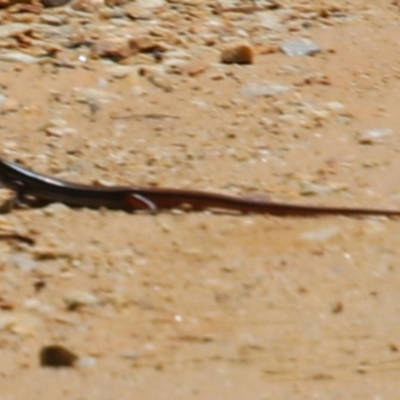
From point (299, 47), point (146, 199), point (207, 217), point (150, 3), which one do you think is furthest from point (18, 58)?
point (207, 217)

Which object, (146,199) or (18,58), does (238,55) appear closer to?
(18,58)

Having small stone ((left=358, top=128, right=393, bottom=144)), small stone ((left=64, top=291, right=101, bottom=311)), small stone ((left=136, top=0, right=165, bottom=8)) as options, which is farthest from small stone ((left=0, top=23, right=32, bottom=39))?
small stone ((left=64, top=291, right=101, bottom=311))

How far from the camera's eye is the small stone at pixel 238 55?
6859 mm

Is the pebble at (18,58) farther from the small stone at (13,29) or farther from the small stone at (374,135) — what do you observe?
the small stone at (374,135)

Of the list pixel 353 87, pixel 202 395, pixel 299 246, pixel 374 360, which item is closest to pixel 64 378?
pixel 202 395

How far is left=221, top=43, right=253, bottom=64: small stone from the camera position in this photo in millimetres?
6859

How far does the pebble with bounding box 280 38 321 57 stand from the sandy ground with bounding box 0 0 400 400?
0.07 meters

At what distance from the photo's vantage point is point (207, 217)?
5.21m

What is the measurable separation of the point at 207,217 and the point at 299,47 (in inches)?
84.4

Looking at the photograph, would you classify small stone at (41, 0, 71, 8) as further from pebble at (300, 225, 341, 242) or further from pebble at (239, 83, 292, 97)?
pebble at (300, 225, 341, 242)

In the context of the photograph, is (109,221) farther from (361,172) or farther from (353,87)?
(353,87)

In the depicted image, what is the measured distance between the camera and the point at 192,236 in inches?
198

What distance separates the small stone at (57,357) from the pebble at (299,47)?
10.7ft

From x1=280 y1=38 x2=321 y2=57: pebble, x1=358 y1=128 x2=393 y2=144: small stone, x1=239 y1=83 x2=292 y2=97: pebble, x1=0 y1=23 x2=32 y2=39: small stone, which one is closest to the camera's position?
x1=358 y1=128 x2=393 y2=144: small stone
